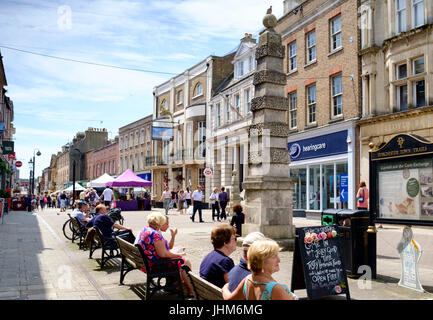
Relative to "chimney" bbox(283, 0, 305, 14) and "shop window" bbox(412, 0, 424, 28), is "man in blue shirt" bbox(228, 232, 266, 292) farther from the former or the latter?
"chimney" bbox(283, 0, 305, 14)

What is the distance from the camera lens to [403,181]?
6.60m

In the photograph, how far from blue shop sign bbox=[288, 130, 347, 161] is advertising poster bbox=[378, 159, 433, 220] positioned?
1276 centimetres

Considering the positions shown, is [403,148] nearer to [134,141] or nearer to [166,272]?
[166,272]

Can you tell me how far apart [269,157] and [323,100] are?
37.8 feet

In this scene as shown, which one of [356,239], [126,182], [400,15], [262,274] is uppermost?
[400,15]

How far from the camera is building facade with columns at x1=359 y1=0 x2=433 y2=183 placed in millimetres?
15469

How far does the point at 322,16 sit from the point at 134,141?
34.3m

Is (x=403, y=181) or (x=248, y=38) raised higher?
(x=248, y=38)

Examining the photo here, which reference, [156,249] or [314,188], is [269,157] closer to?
[156,249]

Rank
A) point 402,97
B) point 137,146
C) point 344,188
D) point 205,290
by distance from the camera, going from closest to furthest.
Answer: point 205,290
point 402,97
point 344,188
point 137,146

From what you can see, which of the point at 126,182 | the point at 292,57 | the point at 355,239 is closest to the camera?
the point at 355,239

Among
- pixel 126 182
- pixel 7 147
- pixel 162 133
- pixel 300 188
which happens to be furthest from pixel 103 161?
pixel 300 188

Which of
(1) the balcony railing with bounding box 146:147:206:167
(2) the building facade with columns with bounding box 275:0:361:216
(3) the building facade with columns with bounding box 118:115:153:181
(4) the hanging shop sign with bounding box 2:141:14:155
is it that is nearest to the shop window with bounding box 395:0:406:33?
(2) the building facade with columns with bounding box 275:0:361:216

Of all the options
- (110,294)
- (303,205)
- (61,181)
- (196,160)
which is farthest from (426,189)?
(61,181)
